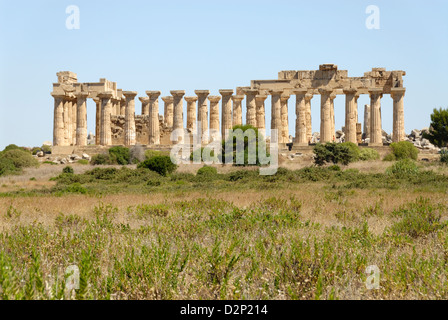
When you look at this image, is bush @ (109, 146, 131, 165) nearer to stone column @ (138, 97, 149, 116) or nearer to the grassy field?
stone column @ (138, 97, 149, 116)

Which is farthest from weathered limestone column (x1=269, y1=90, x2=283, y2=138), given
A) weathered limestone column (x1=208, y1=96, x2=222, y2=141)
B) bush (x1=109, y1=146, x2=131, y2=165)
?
bush (x1=109, y1=146, x2=131, y2=165)

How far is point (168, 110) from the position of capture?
178ft

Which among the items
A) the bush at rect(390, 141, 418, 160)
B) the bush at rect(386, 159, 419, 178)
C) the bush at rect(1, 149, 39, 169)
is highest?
the bush at rect(390, 141, 418, 160)

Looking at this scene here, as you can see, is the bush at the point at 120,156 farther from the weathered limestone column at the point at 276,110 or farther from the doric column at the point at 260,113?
the weathered limestone column at the point at 276,110

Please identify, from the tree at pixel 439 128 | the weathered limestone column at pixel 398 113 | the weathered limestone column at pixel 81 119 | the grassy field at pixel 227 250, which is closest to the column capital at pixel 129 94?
the weathered limestone column at pixel 81 119

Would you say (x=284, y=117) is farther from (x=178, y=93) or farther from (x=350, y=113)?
(x=178, y=93)

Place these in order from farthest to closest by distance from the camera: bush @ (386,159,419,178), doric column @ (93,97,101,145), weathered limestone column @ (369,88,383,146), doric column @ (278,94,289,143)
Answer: doric column @ (93,97,101,145) < doric column @ (278,94,289,143) < weathered limestone column @ (369,88,383,146) < bush @ (386,159,419,178)

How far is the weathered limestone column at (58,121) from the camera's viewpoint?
49.4 metres

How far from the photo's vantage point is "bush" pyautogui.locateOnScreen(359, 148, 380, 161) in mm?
40188

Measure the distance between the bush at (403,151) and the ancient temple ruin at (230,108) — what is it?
410 centimetres

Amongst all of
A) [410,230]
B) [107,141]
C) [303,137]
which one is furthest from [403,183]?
[107,141]

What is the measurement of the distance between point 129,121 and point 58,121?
6.09 meters

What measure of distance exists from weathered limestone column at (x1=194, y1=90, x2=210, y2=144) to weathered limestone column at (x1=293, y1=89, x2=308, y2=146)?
772 cm
